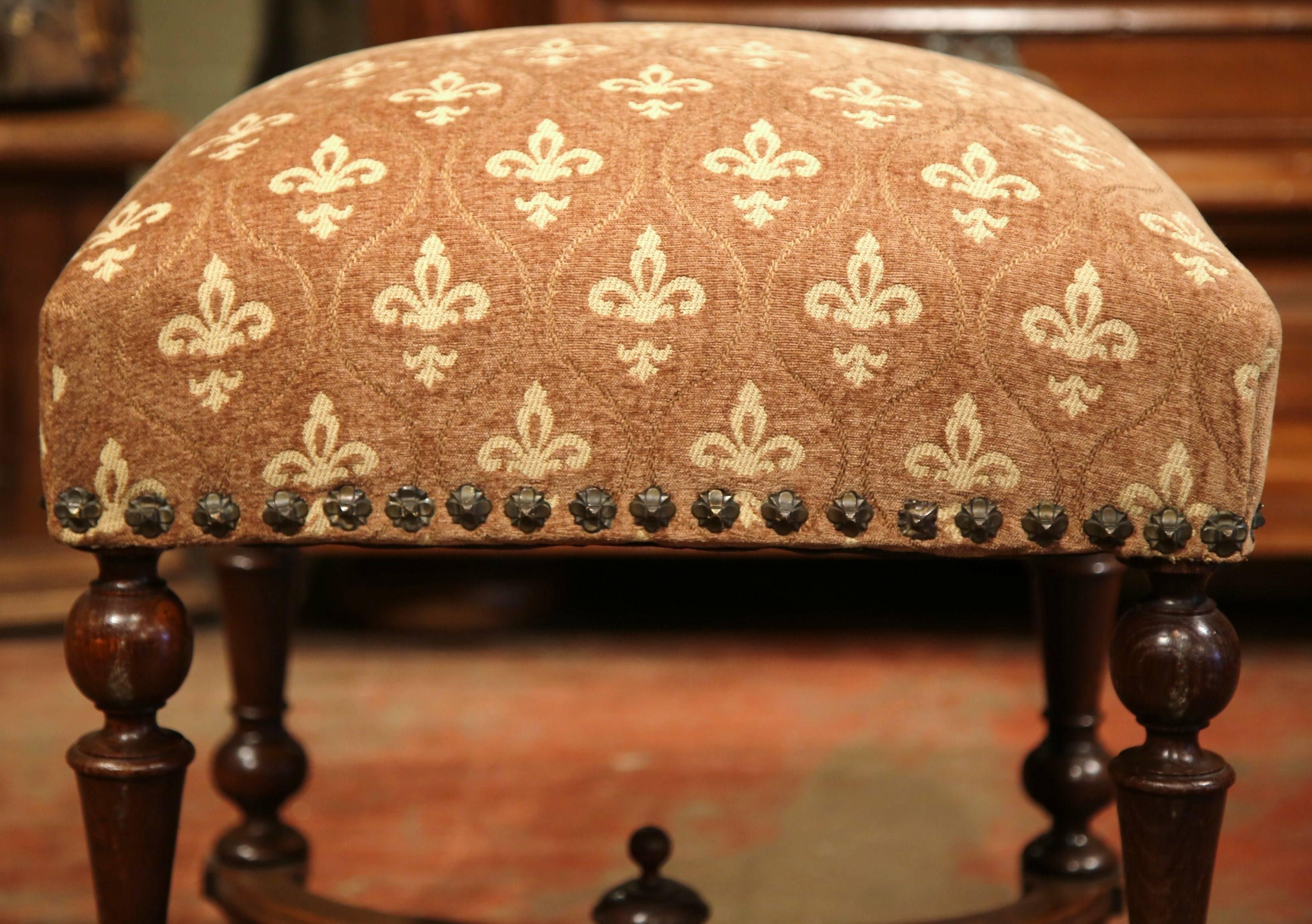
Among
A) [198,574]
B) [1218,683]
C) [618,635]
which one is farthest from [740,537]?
[198,574]

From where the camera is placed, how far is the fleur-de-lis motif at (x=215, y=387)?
0.49m

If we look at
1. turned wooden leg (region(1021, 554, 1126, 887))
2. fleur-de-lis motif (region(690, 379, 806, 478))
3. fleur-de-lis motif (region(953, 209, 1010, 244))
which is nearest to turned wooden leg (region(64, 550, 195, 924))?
fleur-de-lis motif (region(690, 379, 806, 478))

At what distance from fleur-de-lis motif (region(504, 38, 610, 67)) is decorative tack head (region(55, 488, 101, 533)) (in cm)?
23

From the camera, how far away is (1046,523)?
47 centimetres

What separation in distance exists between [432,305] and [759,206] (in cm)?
11

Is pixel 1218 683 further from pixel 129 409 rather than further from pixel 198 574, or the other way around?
pixel 198 574

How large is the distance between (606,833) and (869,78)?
56 cm

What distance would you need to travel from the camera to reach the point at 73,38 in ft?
4.94

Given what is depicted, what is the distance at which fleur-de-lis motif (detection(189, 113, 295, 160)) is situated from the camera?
0.53m

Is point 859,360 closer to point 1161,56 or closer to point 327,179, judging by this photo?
point 327,179

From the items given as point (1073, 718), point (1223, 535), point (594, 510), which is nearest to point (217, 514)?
point (594, 510)

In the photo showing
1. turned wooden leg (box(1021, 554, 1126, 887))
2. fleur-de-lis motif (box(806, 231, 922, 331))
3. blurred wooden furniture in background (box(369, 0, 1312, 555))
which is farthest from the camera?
blurred wooden furniture in background (box(369, 0, 1312, 555))

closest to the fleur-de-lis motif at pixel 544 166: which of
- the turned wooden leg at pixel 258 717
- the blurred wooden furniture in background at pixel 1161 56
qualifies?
the turned wooden leg at pixel 258 717

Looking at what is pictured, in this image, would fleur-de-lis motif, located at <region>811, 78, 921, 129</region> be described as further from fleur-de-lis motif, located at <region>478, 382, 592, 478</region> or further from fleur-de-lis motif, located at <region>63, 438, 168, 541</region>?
fleur-de-lis motif, located at <region>63, 438, 168, 541</region>
